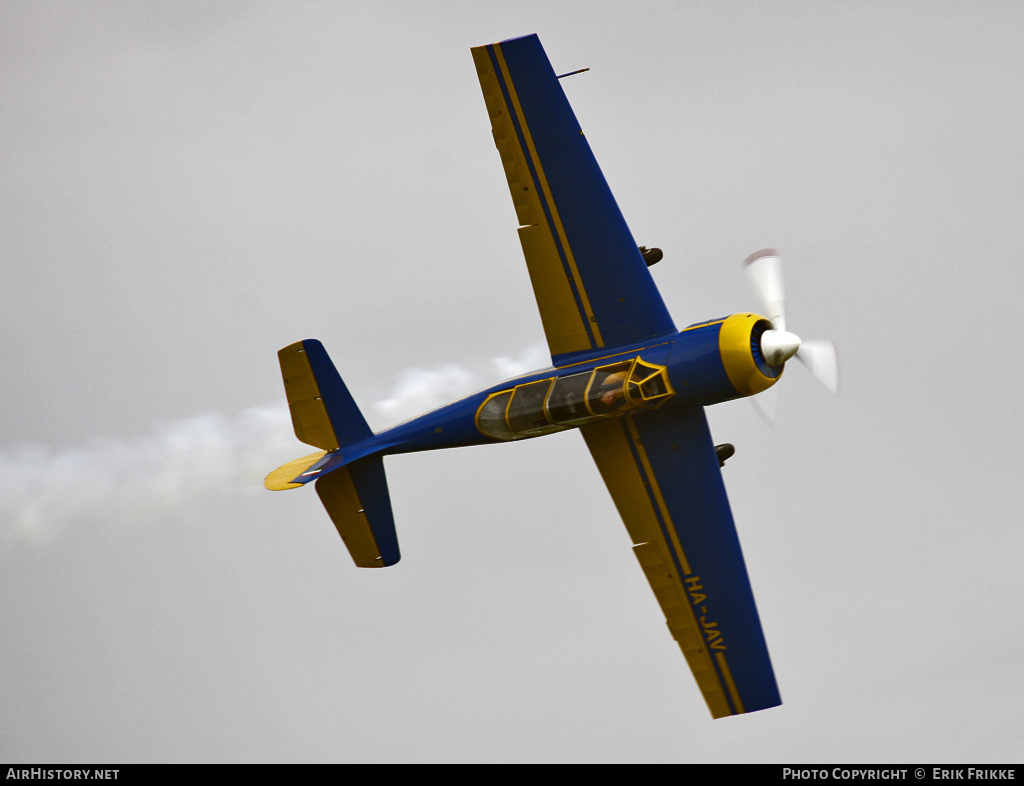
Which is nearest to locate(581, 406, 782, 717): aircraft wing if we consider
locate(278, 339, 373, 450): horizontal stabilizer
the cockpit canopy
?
the cockpit canopy

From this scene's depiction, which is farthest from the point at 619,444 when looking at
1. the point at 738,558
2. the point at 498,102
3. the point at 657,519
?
the point at 498,102

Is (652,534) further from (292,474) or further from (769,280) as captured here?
(292,474)

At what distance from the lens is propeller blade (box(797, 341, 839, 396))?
1856cm

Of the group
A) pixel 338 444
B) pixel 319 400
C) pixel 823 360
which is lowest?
pixel 823 360

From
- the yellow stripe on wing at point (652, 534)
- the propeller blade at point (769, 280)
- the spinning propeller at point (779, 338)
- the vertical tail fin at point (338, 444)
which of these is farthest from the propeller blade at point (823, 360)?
the vertical tail fin at point (338, 444)

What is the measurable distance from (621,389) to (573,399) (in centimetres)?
80

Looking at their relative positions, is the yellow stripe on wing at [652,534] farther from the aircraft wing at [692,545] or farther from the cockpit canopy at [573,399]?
the cockpit canopy at [573,399]

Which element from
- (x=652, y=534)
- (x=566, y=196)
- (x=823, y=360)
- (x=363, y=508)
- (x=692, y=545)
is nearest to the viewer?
(x=823, y=360)

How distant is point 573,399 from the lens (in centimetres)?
1961

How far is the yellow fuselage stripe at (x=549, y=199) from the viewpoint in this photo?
20203 millimetres

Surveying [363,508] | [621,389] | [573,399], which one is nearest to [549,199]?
[573,399]

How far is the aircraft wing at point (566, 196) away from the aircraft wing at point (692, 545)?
70.7 inches

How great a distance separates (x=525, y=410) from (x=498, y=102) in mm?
4876

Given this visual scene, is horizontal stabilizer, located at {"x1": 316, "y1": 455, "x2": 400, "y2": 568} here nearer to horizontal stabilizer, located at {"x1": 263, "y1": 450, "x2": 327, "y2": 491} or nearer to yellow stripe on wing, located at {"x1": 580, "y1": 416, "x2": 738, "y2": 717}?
horizontal stabilizer, located at {"x1": 263, "y1": 450, "x2": 327, "y2": 491}
